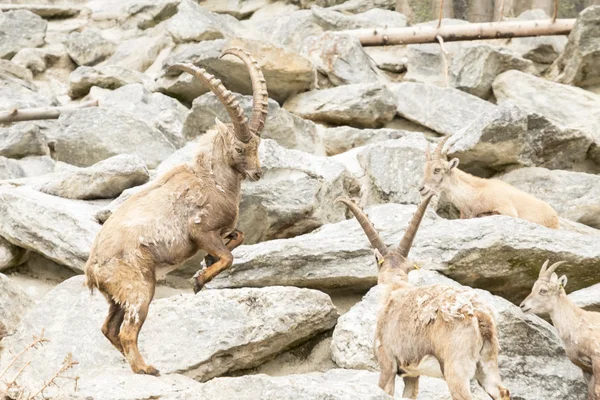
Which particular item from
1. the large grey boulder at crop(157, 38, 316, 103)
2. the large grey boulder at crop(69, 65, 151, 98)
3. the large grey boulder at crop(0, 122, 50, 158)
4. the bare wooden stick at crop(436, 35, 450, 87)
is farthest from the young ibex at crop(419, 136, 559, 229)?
the large grey boulder at crop(69, 65, 151, 98)

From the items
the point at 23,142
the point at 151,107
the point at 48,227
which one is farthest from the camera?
the point at 151,107

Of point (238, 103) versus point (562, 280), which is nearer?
point (238, 103)

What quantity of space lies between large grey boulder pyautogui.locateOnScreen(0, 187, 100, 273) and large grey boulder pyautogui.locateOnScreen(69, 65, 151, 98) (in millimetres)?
7052

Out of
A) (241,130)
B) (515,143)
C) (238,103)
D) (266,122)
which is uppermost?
(238,103)

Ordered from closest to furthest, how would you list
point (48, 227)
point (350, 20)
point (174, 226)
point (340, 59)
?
point (174, 226) < point (48, 227) < point (340, 59) < point (350, 20)

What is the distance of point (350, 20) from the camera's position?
1883cm

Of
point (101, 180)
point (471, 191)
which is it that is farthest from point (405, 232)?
point (101, 180)

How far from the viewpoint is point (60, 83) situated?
18.3m

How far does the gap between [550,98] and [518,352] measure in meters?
8.19

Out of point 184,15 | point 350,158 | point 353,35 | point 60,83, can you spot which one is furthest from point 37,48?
point 350,158

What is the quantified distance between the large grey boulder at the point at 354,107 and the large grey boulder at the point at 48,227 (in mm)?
5688

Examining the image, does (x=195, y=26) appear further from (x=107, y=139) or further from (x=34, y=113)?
(x=107, y=139)

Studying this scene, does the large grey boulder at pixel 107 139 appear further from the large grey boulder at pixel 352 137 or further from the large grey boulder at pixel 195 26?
the large grey boulder at pixel 195 26

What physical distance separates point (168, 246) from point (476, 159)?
21.3 feet
